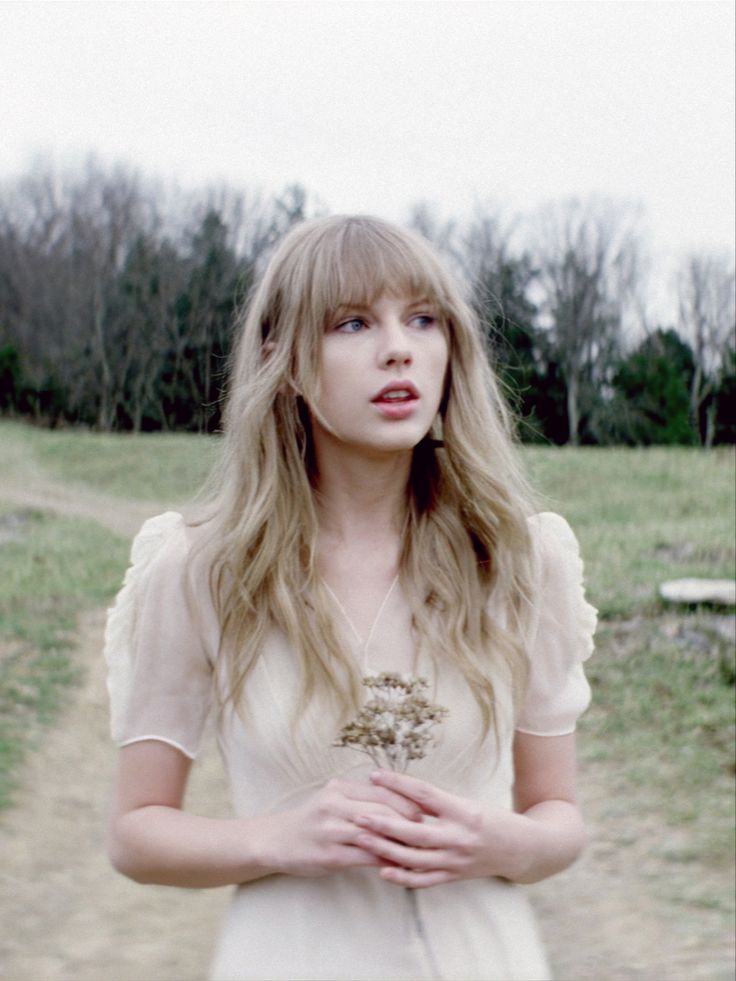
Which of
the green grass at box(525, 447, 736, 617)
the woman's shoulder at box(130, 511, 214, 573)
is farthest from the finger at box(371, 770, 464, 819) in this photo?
the green grass at box(525, 447, 736, 617)

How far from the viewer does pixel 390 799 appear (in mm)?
1523

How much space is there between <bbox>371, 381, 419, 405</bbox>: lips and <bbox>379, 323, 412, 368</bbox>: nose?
3 centimetres

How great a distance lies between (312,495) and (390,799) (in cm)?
55

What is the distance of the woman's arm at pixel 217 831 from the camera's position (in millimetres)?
1524

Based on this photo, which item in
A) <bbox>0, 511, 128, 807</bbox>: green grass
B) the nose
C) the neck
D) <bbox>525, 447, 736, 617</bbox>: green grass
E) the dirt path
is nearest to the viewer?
the nose

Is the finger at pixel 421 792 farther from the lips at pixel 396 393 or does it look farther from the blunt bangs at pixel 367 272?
the blunt bangs at pixel 367 272

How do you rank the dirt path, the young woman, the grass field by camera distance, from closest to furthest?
the young woman
the dirt path
the grass field

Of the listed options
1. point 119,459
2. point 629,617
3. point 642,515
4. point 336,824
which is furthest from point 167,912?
point 119,459

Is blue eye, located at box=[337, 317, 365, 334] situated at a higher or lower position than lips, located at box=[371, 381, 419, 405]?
higher

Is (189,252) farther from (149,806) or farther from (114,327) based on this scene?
(149,806)

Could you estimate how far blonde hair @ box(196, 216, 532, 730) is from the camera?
5.64ft

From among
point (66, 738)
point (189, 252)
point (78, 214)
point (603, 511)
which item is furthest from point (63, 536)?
point (78, 214)

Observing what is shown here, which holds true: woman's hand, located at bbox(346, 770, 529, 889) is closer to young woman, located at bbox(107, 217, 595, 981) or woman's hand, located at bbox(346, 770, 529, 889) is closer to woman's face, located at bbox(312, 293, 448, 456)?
young woman, located at bbox(107, 217, 595, 981)

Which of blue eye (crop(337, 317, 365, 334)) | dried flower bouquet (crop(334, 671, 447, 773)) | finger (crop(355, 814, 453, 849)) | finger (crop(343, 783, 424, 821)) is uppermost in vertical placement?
blue eye (crop(337, 317, 365, 334))
